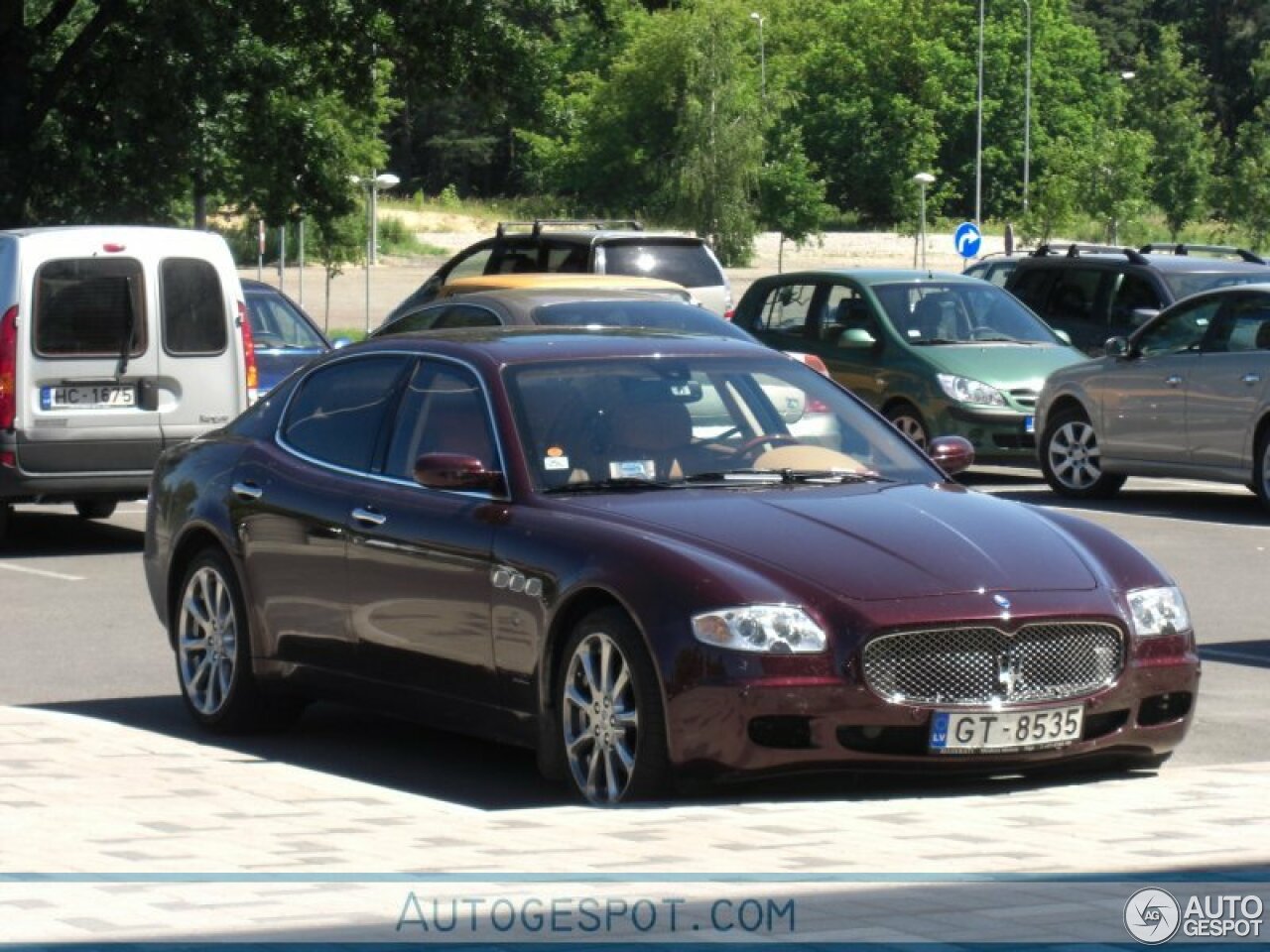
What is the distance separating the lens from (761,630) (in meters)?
7.70

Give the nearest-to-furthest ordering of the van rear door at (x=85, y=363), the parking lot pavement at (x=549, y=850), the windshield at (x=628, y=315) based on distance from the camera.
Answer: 1. the parking lot pavement at (x=549, y=850)
2. the windshield at (x=628, y=315)
3. the van rear door at (x=85, y=363)

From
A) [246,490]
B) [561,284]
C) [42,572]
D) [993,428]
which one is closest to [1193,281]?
[993,428]

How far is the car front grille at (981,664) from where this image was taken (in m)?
7.74

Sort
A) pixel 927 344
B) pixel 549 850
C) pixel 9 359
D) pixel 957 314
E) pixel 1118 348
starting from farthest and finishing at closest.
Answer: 1. pixel 957 314
2. pixel 927 344
3. pixel 1118 348
4. pixel 9 359
5. pixel 549 850

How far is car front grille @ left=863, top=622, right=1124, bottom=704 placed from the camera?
774cm

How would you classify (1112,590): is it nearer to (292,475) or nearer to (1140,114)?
(292,475)

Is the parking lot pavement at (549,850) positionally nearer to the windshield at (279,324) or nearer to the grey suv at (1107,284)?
the windshield at (279,324)

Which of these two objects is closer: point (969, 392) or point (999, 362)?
point (969, 392)

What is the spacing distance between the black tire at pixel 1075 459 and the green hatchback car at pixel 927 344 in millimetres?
1175

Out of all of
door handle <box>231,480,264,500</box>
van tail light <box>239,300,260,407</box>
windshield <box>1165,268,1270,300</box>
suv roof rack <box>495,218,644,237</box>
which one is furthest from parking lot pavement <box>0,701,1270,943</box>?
windshield <box>1165,268,1270,300</box>

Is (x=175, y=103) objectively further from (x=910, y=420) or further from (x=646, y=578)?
(x=646, y=578)

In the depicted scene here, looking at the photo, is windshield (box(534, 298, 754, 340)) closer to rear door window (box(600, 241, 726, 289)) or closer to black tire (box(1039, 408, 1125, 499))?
Result: black tire (box(1039, 408, 1125, 499))

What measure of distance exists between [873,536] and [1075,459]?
1317 cm

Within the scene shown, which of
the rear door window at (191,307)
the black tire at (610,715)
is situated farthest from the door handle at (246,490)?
the rear door window at (191,307)
